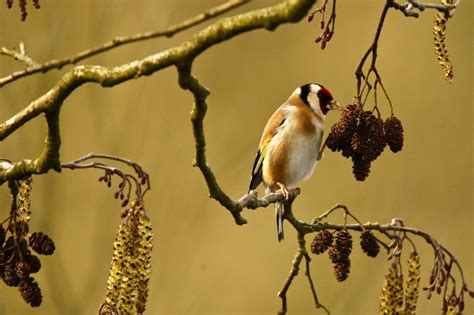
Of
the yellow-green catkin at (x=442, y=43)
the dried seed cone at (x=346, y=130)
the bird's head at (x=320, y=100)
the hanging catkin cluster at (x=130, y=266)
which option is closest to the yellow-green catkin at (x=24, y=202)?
the hanging catkin cluster at (x=130, y=266)

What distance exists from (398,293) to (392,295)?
12 millimetres

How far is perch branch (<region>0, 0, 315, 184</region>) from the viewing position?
1.16 m

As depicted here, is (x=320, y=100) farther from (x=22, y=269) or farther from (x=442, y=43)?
(x=22, y=269)

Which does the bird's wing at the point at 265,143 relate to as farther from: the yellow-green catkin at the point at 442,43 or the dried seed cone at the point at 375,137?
the yellow-green catkin at the point at 442,43

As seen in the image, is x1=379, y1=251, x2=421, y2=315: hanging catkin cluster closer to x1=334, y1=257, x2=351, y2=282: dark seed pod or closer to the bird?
x1=334, y1=257, x2=351, y2=282: dark seed pod

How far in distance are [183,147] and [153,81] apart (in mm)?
451

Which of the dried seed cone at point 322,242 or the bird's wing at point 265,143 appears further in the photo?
the bird's wing at point 265,143

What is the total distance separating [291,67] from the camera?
20.7ft

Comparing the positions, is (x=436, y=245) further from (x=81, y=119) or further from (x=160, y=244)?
(x=81, y=119)

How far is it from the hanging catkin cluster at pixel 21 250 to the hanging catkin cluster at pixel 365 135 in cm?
60

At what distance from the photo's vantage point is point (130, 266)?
1463mm

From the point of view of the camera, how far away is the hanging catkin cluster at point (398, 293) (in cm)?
159

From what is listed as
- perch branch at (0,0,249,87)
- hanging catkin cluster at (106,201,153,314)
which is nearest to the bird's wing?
hanging catkin cluster at (106,201,153,314)

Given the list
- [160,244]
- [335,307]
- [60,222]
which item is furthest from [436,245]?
[160,244]
